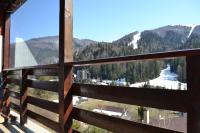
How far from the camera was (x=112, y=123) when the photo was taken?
2348mm

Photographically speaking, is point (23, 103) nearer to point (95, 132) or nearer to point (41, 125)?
point (41, 125)

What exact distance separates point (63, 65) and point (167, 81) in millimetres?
1609

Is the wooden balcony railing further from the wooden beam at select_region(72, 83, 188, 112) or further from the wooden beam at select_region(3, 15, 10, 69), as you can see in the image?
the wooden beam at select_region(3, 15, 10, 69)

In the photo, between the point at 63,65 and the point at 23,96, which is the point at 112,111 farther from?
the point at 23,96

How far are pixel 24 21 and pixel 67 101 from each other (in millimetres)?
6867

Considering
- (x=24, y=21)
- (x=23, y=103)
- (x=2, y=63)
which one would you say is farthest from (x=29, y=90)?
(x=24, y=21)

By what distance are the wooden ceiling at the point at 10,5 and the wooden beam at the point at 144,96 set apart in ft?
12.7

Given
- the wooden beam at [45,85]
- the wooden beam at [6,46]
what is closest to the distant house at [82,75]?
the wooden beam at [45,85]

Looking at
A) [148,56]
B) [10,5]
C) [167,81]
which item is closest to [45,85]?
[148,56]

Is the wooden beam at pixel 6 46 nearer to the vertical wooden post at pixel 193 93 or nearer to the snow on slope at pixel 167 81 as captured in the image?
the snow on slope at pixel 167 81

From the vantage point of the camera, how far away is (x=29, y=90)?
5199mm

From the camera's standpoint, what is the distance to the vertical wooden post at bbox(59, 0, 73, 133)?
3.17 metres

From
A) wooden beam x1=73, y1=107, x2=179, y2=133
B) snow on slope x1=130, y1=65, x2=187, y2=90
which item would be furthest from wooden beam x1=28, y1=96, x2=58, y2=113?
snow on slope x1=130, y1=65, x2=187, y2=90

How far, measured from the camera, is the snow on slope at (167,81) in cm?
164
